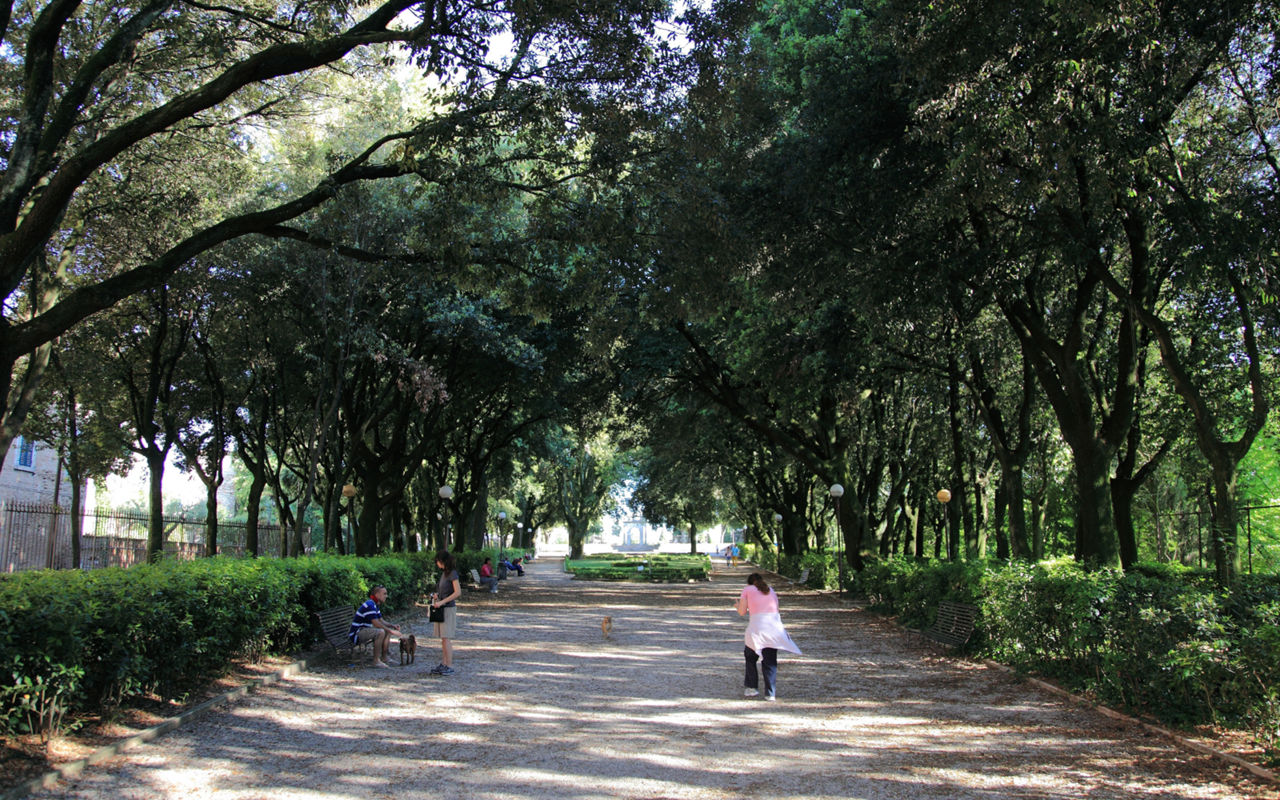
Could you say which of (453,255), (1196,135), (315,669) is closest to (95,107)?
(453,255)

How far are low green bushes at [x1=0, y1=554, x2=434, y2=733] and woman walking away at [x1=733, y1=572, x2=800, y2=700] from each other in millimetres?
5166

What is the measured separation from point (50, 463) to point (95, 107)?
24.8m

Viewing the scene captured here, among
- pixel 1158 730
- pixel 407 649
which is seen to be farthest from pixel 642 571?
pixel 1158 730

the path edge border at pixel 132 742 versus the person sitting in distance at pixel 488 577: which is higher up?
the path edge border at pixel 132 742

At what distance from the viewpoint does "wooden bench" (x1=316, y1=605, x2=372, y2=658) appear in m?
11.1

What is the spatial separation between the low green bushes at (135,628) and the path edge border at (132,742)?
0.36 m

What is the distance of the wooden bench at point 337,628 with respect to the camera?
437 inches

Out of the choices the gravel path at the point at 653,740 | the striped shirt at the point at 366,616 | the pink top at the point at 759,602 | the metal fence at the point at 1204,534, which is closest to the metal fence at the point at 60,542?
the striped shirt at the point at 366,616

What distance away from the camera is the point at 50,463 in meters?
31.3

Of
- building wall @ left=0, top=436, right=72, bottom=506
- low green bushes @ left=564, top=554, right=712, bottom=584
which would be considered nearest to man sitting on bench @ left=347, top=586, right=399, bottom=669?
building wall @ left=0, top=436, right=72, bottom=506

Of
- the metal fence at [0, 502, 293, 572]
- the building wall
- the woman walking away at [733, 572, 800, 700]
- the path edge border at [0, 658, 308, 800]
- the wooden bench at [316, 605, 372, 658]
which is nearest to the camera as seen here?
the path edge border at [0, 658, 308, 800]

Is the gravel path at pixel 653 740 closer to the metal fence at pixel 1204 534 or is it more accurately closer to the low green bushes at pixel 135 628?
the low green bushes at pixel 135 628

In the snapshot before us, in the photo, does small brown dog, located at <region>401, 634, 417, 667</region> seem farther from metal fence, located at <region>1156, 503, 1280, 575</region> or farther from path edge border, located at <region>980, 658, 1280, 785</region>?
metal fence, located at <region>1156, 503, 1280, 575</region>

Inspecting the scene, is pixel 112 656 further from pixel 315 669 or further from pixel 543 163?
pixel 543 163
